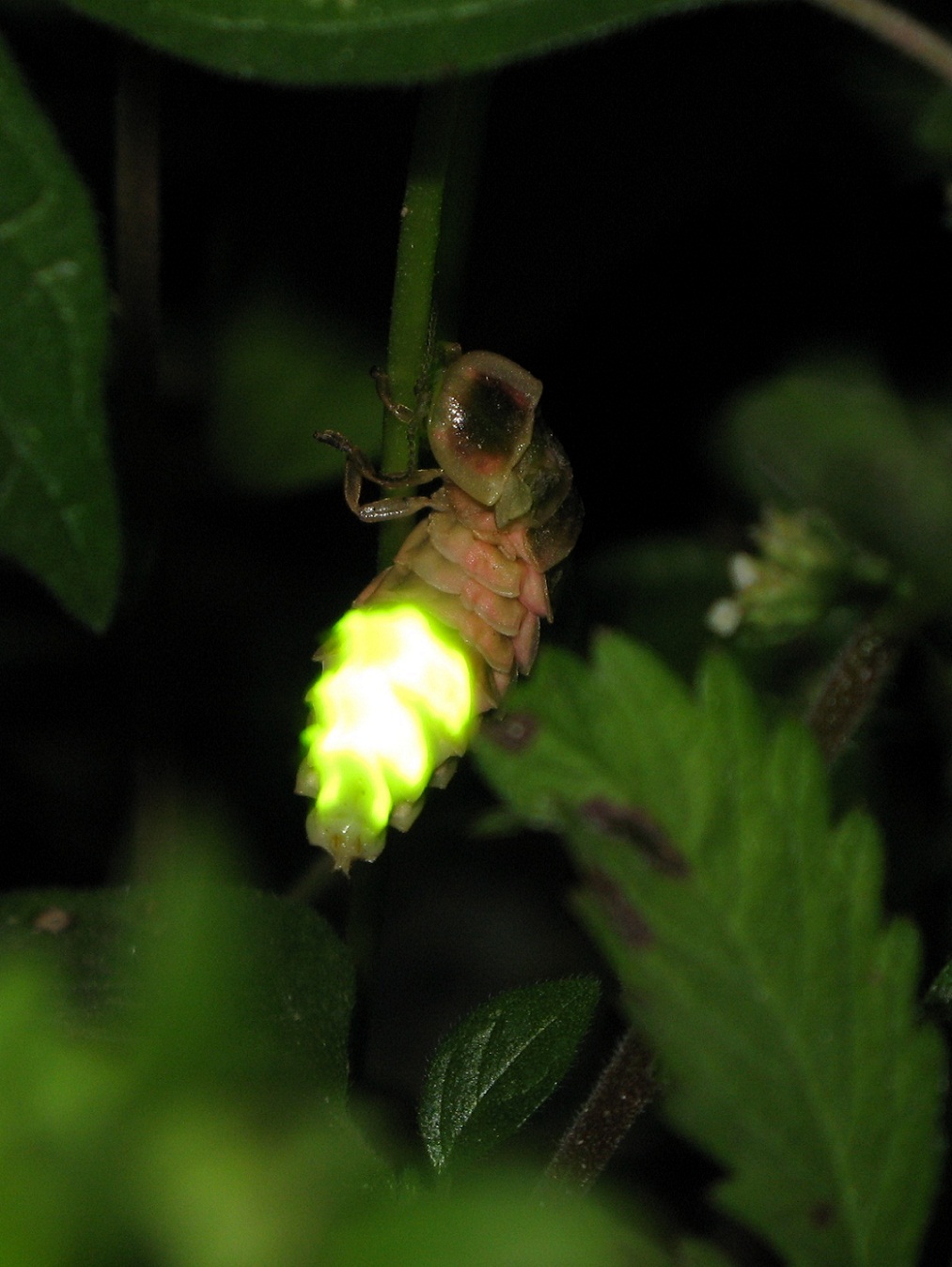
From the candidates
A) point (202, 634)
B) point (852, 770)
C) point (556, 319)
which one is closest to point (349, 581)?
point (202, 634)

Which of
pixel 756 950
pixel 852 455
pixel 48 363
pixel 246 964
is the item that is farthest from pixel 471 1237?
pixel 852 455

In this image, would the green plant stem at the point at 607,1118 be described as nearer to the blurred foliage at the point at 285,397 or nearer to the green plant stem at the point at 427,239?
the green plant stem at the point at 427,239

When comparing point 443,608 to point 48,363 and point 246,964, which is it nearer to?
point 246,964

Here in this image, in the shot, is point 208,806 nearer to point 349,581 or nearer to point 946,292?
point 349,581

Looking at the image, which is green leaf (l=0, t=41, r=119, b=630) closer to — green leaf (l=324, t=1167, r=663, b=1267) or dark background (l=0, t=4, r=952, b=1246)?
green leaf (l=324, t=1167, r=663, b=1267)

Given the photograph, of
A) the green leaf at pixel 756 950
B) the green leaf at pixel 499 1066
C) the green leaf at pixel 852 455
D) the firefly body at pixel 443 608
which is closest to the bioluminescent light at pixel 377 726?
the firefly body at pixel 443 608
